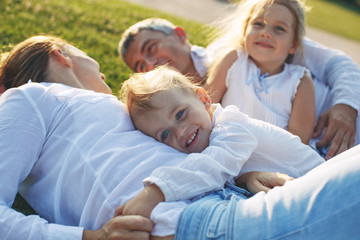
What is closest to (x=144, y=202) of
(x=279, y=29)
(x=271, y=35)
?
(x=271, y=35)

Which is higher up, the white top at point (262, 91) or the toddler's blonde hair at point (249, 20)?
the toddler's blonde hair at point (249, 20)

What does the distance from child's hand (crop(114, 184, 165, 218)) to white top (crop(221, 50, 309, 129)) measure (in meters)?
1.76

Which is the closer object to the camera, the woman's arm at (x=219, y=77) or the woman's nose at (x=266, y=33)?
the woman's nose at (x=266, y=33)

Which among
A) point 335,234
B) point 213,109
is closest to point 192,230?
point 335,234

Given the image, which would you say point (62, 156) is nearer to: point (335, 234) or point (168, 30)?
point (335, 234)

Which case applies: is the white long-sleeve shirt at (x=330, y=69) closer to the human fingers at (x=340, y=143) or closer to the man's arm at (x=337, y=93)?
the man's arm at (x=337, y=93)

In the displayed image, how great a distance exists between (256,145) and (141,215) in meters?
0.89

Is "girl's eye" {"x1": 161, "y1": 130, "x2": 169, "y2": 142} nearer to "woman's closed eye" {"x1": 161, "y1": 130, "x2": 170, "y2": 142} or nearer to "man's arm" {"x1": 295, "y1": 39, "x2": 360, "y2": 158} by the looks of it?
"woman's closed eye" {"x1": 161, "y1": 130, "x2": 170, "y2": 142}

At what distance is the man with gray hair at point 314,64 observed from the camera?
340 cm

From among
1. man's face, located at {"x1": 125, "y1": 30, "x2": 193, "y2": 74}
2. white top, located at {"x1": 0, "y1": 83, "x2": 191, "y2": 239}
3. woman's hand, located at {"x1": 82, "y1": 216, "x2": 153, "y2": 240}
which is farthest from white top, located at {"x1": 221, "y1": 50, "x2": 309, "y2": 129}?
woman's hand, located at {"x1": 82, "y1": 216, "x2": 153, "y2": 240}

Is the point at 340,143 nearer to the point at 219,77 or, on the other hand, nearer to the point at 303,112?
the point at 303,112

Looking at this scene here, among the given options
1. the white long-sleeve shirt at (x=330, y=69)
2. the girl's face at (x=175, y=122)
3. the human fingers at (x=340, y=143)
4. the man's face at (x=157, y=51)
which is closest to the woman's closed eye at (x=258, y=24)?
the white long-sleeve shirt at (x=330, y=69)

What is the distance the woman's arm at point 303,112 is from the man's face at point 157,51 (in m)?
1.36

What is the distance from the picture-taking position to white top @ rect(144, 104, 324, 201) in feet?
6.53
